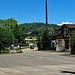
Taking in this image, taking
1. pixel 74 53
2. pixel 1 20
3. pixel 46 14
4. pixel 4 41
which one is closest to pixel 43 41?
pixel 46 14

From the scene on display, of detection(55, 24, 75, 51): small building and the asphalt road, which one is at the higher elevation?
detection(55, 24, 75, 51): small building

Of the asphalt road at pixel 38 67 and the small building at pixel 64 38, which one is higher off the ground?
the small building at pixel 64 38

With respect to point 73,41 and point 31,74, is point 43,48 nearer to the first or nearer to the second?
point 73,41

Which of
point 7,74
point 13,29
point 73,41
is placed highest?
point 13,29

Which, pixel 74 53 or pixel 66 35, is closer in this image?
pixel 74 53

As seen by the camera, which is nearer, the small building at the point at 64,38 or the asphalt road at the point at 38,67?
the asphalt road at the point at 38,67

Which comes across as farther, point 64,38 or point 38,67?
point 64,38

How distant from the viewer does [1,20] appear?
112 metres

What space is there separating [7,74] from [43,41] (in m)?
59.6

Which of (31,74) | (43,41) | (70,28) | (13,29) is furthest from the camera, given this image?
(13,29)

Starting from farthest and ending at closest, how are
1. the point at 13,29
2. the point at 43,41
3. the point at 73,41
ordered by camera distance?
the point at 13,29 → the point at 43,41 → the point at 73,41

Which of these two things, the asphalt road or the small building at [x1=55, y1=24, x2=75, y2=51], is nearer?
the asphalt road

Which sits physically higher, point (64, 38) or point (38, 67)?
point (64, 38)

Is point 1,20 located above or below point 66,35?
above
